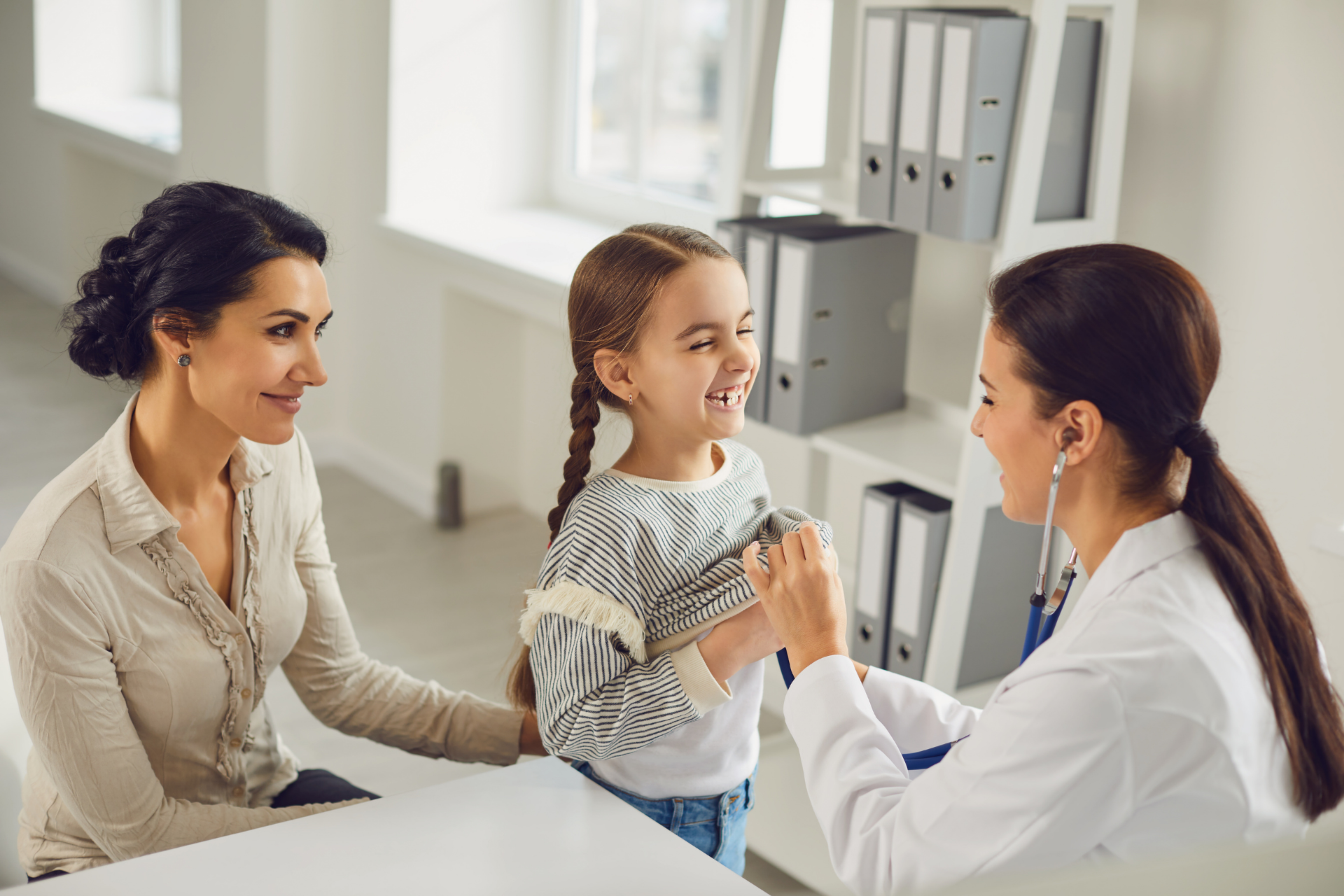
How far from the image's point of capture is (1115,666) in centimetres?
88

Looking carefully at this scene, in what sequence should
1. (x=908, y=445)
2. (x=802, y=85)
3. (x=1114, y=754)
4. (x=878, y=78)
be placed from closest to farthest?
(x=1114, y=754), (x=878, y=78), (x=908, y=445), (x=802, y=85)

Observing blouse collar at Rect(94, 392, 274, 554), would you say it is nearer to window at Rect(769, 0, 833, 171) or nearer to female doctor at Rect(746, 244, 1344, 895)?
female doctor at Rect(746, 244, 1344, 895)

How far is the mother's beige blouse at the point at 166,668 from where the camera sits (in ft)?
3.87

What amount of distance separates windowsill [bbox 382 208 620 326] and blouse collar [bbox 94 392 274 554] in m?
1.97

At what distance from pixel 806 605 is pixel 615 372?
0.31m

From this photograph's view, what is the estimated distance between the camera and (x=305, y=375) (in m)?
1.30

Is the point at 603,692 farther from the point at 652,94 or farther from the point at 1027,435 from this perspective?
the point at 652,94

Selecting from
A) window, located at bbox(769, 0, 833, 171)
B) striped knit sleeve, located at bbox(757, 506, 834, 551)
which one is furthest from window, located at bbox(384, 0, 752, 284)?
striped knit sleeve, located at bbox(757, 506, 834, 551)

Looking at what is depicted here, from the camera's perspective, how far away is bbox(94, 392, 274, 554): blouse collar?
48.4 inches

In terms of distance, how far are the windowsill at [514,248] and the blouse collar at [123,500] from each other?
6.45 feet

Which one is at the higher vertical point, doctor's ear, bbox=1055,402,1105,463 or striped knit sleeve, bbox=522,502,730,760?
doctor's ear, bbox=1055,402,1105,463

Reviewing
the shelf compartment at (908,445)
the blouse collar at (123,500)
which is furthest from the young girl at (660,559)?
the shelf compartment at (908,445)

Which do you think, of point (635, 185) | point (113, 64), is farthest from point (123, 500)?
point (113, 64)

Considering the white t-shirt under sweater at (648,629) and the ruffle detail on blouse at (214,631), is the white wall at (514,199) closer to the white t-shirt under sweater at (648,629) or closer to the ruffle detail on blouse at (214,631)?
the ruffle detail on blouse at (214,631)
